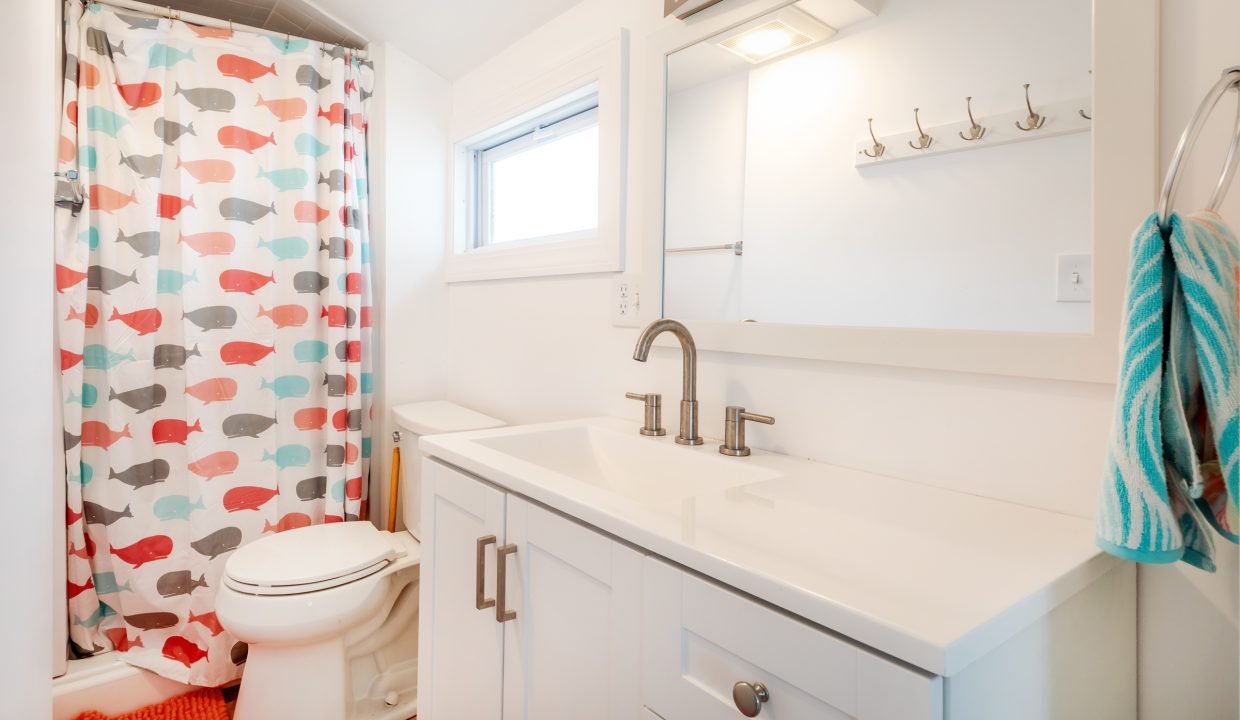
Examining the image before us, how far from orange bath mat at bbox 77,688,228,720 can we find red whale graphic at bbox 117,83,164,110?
1675mm

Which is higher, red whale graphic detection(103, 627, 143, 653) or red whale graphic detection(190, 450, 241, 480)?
red whale graphic detection(190, 450, 241, 480)

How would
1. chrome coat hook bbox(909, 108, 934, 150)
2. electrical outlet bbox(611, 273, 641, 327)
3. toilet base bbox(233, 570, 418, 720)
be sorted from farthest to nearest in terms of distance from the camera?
toilet base bbox(233, 570, 418, 720) → electrical outlet bbox(611, 273, 641, 327) → chrome coat hook bbox(909, 108, 934, 150)

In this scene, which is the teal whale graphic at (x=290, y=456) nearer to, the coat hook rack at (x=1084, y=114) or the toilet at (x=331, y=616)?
the toilet at (x=331, y=616)

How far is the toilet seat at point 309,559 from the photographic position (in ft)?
4.83

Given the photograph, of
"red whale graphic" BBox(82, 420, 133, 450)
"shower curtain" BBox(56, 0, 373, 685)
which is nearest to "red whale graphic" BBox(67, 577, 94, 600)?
"shower curtain" BBox(56, 0, 373, 685)

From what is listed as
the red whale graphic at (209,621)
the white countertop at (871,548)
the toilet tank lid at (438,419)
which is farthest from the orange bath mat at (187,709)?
the white countertop at (871,548)

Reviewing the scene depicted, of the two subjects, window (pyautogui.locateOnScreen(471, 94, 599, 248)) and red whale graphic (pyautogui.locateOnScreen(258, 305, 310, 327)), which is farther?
red whale graphic (pyautogui.locateOnScreen(258, 305, 310, 327))

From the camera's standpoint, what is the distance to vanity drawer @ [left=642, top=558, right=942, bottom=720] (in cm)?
50

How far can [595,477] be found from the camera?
1.32m

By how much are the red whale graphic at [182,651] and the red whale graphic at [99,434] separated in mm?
598

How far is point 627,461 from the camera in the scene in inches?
49.9

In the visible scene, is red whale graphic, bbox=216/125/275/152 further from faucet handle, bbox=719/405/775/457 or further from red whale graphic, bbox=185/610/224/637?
faucet handle, bbox=719/405/775/457

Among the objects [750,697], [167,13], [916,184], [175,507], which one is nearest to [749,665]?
[750,697]

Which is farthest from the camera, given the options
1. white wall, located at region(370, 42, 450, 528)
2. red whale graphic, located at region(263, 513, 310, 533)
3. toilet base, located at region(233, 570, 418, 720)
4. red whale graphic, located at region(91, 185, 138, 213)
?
white wall, located at region(370, 42, 450, 528)
